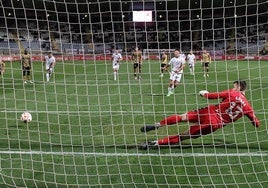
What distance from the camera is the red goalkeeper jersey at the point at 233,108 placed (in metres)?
9.55

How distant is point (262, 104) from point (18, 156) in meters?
9.03

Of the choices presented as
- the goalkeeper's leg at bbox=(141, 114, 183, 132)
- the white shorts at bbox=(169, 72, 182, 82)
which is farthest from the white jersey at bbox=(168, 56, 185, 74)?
the goalkeeper's leg at bbox=(141, 114, 183, 132)

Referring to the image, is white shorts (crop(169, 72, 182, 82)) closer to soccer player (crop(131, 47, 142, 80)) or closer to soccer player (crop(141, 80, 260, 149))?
soccer player (crop(131, 47, 142, 80))

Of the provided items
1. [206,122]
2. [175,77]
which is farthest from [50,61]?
[206,122]

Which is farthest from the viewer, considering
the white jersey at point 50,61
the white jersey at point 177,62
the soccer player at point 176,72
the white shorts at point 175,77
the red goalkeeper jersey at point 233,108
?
the white jersey at point 50,61

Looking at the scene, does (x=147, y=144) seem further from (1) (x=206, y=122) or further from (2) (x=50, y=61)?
(2) (x=50, y=61)

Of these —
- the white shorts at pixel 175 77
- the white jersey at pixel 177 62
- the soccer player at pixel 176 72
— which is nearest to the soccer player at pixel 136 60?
the white jersey at pixel 177 62

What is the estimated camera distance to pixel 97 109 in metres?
15.1

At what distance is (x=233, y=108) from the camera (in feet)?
31.6

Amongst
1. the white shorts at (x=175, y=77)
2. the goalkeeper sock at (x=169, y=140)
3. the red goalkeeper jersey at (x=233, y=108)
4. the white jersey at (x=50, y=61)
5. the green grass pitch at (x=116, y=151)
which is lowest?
the green grass pitch at (x=116, y=151)

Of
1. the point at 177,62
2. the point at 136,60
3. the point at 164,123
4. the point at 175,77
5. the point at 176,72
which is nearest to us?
the point at 164,123

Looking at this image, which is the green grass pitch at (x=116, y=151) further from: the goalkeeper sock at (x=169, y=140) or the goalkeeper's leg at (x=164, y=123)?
the goalkeeper's leg at (x=164, y=123)

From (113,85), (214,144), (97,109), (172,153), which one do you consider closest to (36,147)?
(172,153)

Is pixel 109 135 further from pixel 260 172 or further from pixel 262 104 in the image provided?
pixel 262 104
